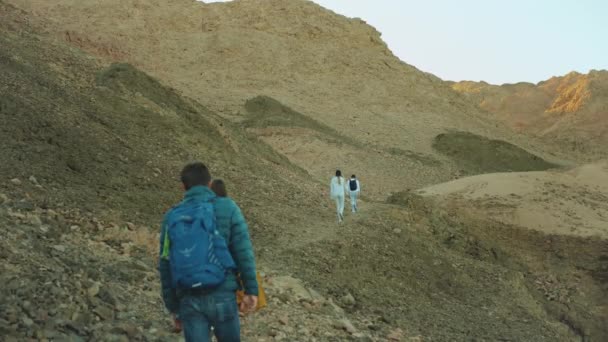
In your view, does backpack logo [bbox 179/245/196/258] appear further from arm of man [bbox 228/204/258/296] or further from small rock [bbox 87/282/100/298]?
small rock [bbox 87/282/100/298]

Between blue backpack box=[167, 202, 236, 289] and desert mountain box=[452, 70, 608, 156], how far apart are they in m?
46.5

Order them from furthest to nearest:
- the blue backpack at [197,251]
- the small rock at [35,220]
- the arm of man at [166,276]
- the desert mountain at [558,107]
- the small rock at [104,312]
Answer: the desert mountain at [558,107]
the small rock at [35,220]
the small rock at [104,312]
the arm of man at [166,276]
the blue backpack at [197,251]

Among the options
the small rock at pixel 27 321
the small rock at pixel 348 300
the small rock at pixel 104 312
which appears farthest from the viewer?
the small rock at pixel 348 300

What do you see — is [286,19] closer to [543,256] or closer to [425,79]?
[425,79]

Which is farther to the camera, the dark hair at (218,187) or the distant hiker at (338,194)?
the distant hiker at (338,194)

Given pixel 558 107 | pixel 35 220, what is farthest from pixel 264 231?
pixel 558 107

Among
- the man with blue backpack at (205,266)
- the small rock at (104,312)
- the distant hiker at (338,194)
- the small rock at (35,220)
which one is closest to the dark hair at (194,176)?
the man with blue backpack at (205,266)

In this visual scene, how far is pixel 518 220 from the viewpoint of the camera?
15.4 meters

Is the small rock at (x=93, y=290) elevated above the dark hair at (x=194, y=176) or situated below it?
below

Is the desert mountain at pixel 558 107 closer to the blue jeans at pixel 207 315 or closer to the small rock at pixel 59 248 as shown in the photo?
the small rock at pixel 59 248

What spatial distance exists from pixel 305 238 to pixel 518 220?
24.1ft

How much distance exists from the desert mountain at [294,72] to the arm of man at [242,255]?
2166cm

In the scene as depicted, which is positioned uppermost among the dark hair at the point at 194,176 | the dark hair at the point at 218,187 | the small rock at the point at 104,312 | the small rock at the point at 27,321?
the dark hair at the point at 194,176

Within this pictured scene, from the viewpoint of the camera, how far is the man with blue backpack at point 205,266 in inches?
130
